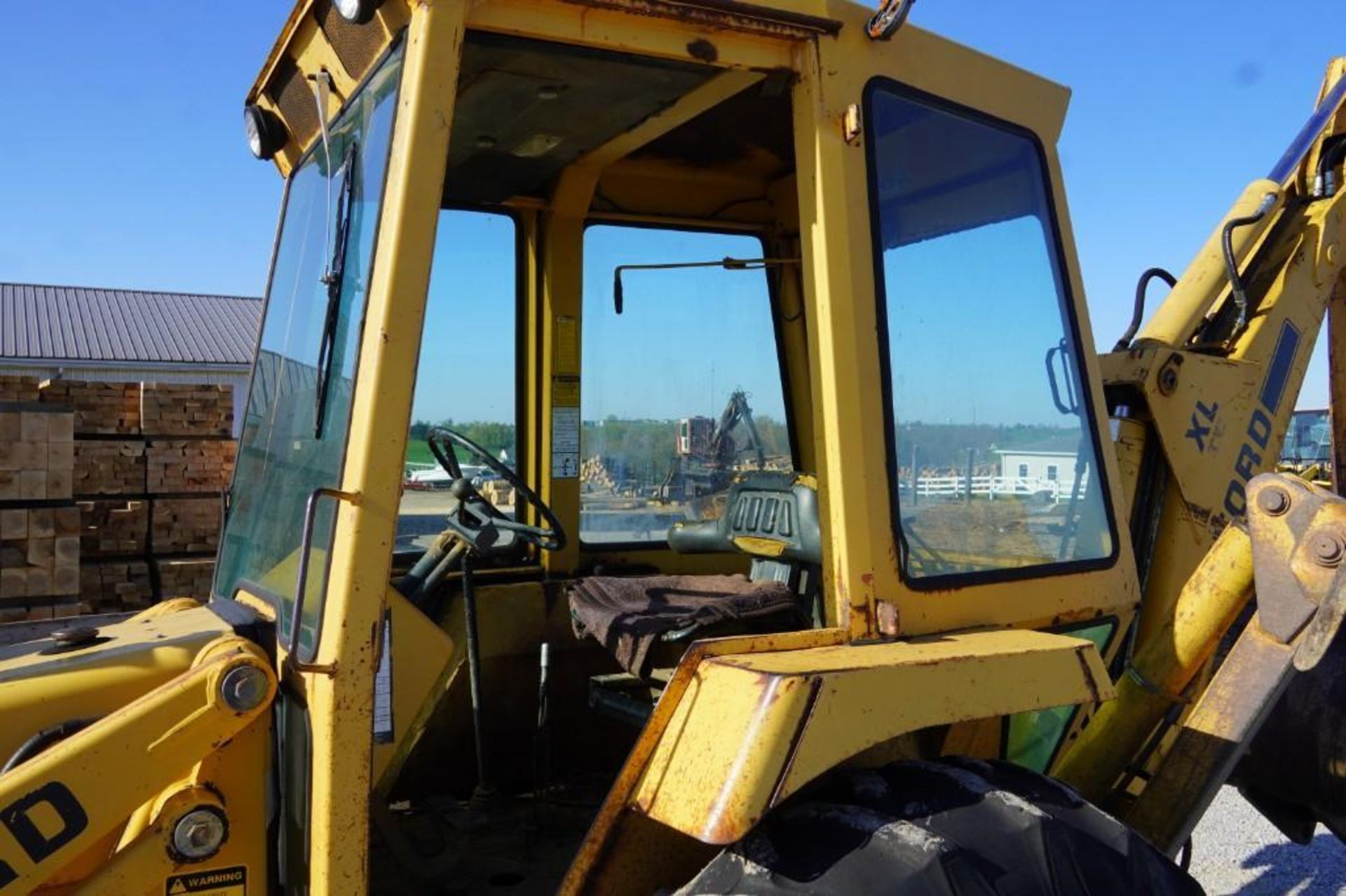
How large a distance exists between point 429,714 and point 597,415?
45.2 inches

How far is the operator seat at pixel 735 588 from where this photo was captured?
303 centimetres

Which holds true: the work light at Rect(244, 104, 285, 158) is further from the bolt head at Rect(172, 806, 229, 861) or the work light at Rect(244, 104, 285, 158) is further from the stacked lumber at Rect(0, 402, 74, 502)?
the stacked lumber at Rect(0, 402, 74, 502)

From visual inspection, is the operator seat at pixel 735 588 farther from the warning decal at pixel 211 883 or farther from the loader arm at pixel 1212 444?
the warning decal at pixel 211 883

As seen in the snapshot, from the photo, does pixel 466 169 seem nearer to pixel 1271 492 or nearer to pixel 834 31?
pixel 834 31

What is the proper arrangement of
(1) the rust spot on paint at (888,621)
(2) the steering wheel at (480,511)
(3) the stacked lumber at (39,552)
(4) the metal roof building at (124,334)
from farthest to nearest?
(4) the metal roof building at (124,334)
(3) the stacked lumber at (39,552)
(2) the steering wheel at (480,511)
(1) the rust spot on paint at (888,621)

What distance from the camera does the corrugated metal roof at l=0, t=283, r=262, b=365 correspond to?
2678 centimetres

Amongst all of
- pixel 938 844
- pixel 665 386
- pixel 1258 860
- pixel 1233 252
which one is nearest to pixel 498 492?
pixel 665 386

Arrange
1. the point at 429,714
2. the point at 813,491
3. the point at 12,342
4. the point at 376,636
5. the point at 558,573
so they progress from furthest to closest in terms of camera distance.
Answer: the point at 12,342, the point at 558,573, the point at 429,714, the point at 813,491, the point at 376,636

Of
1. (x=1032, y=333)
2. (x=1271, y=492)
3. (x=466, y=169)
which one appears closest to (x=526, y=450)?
(x=466, y=169)

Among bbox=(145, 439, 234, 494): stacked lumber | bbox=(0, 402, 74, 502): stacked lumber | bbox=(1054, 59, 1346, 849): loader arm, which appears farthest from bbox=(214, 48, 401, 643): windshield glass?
bbox=(145, 439, 234, 494): stacked lumber

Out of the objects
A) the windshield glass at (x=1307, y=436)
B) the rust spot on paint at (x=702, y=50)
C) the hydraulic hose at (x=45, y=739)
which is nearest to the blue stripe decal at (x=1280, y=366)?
the rust spot on paint at (x=702, y=50)

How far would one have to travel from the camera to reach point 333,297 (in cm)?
240

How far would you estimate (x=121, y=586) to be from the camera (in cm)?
752

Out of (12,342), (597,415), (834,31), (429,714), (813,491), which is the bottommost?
(429,714)
